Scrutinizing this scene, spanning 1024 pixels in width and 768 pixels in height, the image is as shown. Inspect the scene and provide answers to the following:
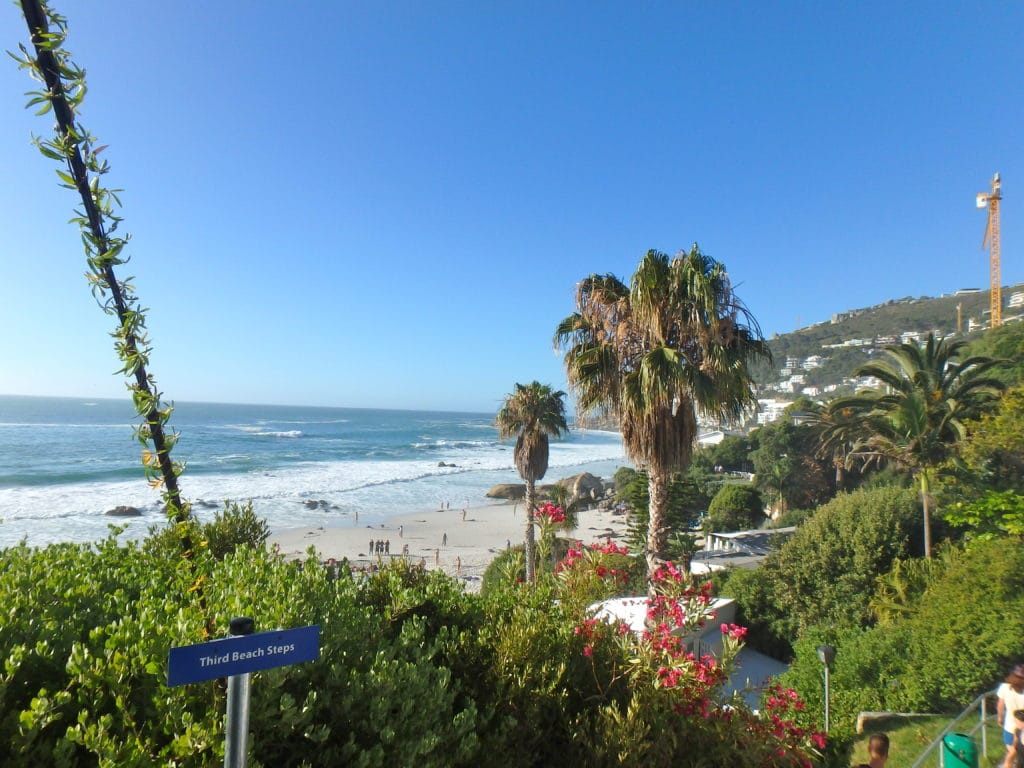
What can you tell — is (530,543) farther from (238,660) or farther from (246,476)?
(246,476)

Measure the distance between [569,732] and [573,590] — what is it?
1051 mm

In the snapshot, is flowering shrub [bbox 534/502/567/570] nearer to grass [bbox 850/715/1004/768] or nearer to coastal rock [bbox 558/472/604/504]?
grass [bbox 850/715/1004/768]

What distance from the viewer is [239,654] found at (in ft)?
5.38

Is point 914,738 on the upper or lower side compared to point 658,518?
lower

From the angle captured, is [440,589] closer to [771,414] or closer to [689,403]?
[689,403]

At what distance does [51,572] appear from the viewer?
3547 mm

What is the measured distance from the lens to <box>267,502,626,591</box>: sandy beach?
2776 cm

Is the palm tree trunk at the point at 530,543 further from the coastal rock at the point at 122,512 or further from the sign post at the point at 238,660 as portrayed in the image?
the coastal rock at the point at 122,512

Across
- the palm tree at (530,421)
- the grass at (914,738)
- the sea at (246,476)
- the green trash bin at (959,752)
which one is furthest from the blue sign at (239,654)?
the palm tree at (530,421)

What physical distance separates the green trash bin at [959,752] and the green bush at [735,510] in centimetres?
2646

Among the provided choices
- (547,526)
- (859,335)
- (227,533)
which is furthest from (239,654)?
(859,335)

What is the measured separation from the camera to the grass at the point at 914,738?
19.5 ft

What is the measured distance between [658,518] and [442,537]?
88.5 ft

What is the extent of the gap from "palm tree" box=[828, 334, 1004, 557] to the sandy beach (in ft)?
51.7
